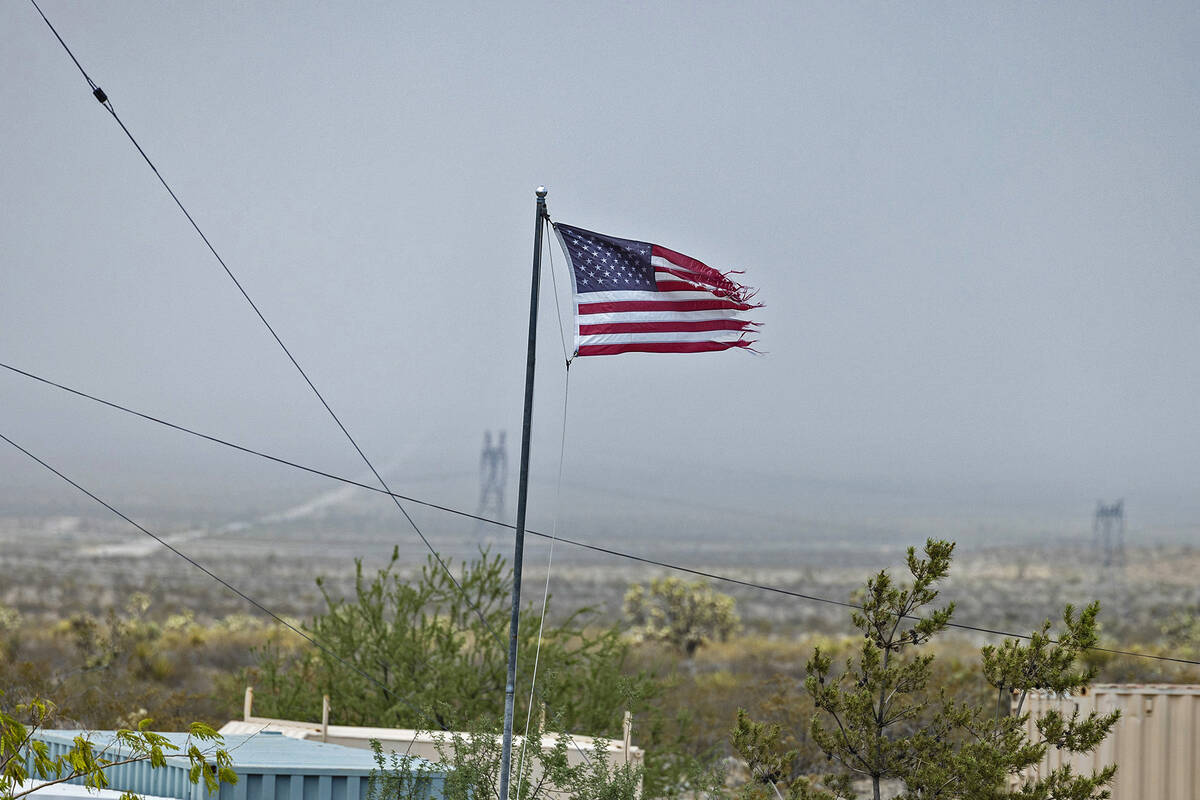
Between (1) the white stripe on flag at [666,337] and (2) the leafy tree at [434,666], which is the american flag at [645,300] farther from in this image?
(2) the leafy tree at [434,666]

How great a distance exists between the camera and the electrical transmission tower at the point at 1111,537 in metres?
99.5

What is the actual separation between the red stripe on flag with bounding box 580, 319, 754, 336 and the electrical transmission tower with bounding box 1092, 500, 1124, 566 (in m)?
93.8

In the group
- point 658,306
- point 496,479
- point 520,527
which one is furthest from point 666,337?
point 496,479

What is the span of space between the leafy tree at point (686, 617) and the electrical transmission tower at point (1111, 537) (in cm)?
5607

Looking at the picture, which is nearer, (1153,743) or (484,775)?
(484,775)

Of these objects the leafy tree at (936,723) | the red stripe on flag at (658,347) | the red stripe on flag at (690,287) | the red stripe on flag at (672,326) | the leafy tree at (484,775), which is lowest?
the leafy tree at (484,775)

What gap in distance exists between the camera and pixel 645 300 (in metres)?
9.88

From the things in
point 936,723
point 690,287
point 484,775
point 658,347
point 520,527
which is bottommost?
point 484,775

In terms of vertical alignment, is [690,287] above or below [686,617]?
above

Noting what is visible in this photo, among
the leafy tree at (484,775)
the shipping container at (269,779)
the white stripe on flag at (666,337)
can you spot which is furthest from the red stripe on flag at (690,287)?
the shipping container at (269,779)

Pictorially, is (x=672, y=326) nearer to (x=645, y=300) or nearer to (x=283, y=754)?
(x=645, y=300)

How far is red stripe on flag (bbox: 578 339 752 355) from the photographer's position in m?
9.60

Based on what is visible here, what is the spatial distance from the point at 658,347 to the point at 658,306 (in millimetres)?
321

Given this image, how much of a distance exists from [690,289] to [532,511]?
14593 centimetres
